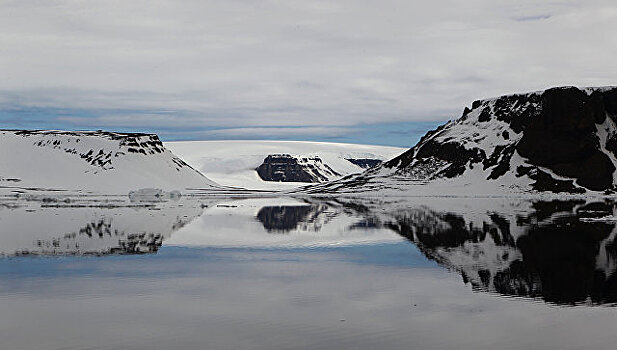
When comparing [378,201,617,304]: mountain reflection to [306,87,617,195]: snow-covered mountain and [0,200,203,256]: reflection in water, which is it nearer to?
[0,200,203,256]: reflection in water

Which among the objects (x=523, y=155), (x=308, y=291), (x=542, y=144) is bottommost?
(x=308, y=291)

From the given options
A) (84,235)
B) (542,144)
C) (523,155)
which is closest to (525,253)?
(84,235)

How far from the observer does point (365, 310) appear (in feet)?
58.6

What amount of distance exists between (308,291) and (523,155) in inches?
5987

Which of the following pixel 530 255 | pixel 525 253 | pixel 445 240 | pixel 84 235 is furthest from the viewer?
pixel 84 235

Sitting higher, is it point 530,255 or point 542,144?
point 542,144

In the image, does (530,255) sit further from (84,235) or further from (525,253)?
(84,235)

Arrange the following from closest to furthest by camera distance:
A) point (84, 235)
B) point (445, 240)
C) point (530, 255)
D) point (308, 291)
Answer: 1. point (308, 291)
2. point (530, 255)
3. point (445, 240)
4. point (84, 235)

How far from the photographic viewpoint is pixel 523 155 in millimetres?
163000

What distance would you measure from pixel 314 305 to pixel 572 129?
154m

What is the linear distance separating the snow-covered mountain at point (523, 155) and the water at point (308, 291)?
116686 millimetres

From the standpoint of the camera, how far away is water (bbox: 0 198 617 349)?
48.8 feet

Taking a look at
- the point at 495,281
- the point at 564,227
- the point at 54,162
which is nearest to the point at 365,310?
the point at 495,281

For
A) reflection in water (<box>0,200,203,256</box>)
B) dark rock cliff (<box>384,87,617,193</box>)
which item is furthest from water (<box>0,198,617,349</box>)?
dark rock cliff (<box>384,87,617,193</box>)
